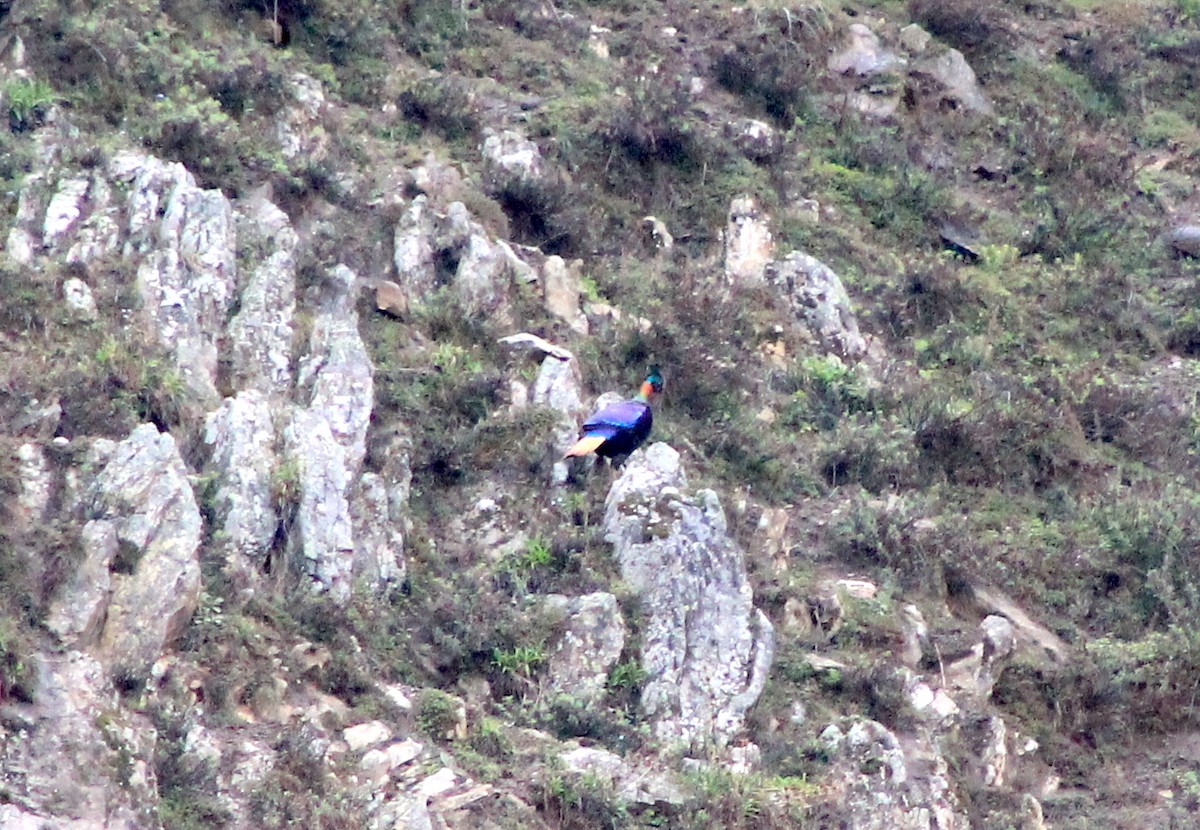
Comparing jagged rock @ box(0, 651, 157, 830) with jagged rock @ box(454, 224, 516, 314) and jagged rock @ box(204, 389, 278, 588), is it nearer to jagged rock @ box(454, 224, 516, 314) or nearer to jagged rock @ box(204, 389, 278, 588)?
jagged rock @ box(204, 389, 278, 588)

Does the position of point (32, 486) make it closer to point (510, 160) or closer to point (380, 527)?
point (380, 527)

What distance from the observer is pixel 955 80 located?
740 inches

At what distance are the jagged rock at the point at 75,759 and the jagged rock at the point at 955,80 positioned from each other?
12.8 m

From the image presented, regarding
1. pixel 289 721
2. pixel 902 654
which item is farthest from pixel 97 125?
pixel 902 654

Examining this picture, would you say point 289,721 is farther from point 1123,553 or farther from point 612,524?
point 1123,553

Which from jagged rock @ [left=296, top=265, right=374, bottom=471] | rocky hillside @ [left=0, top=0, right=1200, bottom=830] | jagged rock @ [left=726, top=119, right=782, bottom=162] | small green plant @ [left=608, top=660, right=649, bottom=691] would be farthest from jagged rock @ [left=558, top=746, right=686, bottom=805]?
jagged rock @ [left=726, top=119, right=782, bottom=162]

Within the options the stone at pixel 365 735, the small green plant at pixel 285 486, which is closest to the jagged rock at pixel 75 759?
the stone at pixel 365 735

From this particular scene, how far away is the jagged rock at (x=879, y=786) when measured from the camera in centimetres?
995

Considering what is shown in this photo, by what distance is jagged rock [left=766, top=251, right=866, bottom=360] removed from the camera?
14906 millimetres

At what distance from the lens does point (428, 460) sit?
11.6 meters

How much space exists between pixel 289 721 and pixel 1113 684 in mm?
5683

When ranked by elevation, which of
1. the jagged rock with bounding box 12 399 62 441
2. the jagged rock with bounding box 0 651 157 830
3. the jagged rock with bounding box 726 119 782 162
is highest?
the jagged rock with bounding box 0 651 157 830

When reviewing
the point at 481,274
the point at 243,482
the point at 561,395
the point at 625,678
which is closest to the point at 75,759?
the point at 243,482

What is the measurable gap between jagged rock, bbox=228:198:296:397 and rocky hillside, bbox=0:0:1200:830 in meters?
0.03
